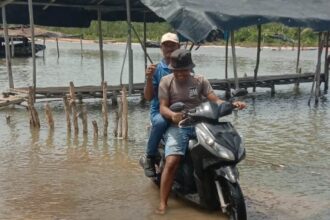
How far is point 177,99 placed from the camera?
5578 mm

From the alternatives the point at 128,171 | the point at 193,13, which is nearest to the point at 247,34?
the point at 193,13

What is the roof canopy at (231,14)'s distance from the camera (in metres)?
10.4

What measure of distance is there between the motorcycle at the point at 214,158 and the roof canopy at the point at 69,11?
8.77 m

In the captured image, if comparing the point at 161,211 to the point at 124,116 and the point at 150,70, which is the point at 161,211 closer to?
the point at 150,70

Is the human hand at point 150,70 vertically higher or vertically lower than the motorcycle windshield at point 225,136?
higher

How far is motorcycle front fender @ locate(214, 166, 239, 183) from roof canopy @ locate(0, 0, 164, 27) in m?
9.13

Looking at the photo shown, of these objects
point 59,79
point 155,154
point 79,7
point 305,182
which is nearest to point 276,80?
point 79,7

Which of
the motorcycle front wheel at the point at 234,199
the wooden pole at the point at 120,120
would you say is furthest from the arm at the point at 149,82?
the wooden pole at the point at 120,120

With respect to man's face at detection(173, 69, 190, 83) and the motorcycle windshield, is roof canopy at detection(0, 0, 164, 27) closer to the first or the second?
man's face at detection(173, 69, 190, 83)

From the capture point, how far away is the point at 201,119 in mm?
5129

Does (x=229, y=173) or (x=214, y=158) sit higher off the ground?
A: (x=214, y=158)

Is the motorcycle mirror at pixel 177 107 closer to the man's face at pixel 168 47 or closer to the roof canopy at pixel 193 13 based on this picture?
the man's face at pixel 168 47

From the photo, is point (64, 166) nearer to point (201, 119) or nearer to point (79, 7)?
point (201, 119)

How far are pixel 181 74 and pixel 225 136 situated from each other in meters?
0.81
